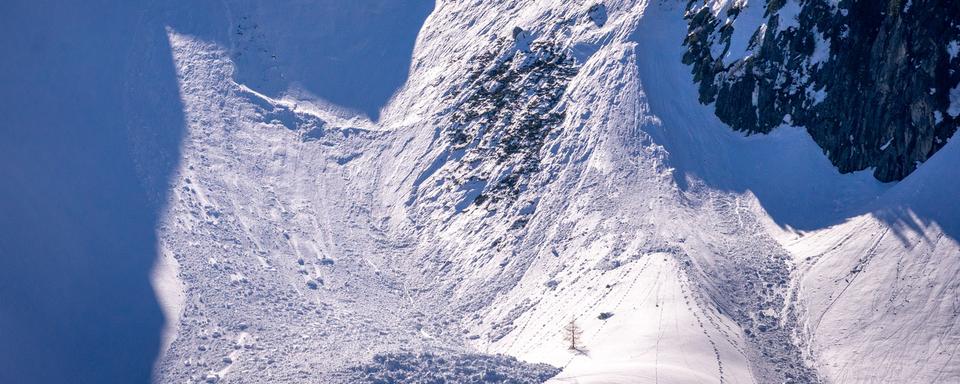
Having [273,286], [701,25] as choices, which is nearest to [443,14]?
[701,25]

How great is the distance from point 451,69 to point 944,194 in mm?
30813

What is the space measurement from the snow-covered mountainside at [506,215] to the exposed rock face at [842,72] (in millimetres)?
1051

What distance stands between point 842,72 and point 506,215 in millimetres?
18080

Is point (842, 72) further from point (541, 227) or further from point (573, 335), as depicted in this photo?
point (573, 335)

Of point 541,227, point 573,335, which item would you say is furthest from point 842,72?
point 573,335

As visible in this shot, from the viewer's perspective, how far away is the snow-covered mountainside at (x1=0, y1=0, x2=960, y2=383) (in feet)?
149

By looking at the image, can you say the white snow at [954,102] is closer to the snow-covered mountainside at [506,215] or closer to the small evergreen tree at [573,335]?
the snow-covered mountainside at [506,215]

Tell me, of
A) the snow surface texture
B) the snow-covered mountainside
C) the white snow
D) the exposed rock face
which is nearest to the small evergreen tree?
the snow-covered mountainside

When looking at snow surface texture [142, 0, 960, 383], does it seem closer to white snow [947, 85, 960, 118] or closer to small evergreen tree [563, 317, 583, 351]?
small evergreen tree [563, 317, 583, 351]

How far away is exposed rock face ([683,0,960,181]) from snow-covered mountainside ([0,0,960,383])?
1.05 metres

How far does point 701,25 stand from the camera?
59.6m

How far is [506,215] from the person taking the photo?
188 ft

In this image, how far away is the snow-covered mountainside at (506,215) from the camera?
149ft

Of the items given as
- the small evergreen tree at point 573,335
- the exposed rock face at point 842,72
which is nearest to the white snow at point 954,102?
the exposed rock face at point 842,72
